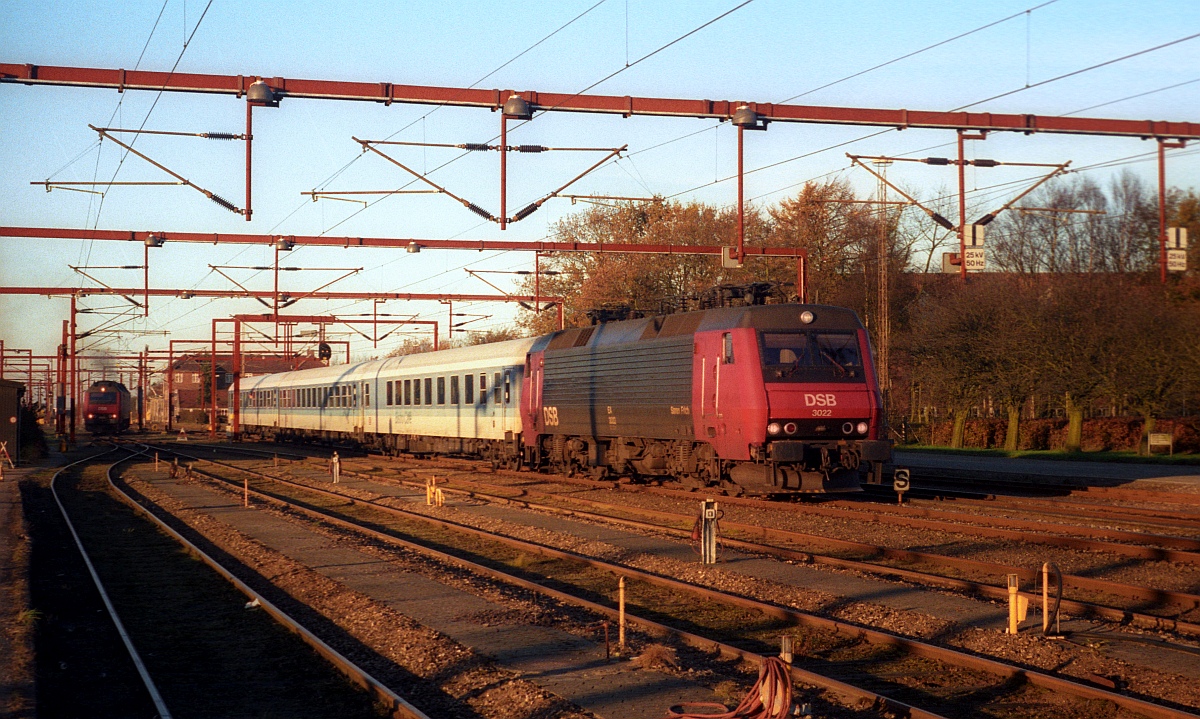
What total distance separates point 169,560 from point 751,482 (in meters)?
9.43

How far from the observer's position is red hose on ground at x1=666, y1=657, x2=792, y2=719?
6.93 metres

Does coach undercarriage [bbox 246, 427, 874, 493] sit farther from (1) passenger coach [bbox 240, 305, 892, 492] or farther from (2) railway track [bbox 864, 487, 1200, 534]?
(2) railway track [bbox 864, 487, 1200, 534]

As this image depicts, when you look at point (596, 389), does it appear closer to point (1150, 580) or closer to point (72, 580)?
point (72, 580)

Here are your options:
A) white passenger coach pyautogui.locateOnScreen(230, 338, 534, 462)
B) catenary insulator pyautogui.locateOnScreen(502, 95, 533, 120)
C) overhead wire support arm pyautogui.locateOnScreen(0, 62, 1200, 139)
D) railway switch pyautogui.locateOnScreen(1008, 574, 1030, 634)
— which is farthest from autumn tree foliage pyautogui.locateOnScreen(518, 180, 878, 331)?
railway switch pyautogui.locateOnScreen(1008, 574, 1030, 634)

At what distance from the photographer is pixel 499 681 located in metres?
8.57

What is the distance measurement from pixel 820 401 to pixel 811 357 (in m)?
0.81

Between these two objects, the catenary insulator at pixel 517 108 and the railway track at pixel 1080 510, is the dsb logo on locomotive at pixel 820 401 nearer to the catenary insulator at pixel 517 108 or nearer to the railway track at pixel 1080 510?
the railway track at pixel 1080 510

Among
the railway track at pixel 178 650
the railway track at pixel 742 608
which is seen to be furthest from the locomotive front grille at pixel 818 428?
the railway track at pixel 178 650

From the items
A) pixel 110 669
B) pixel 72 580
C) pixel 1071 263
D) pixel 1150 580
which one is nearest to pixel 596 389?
pixel 72 580

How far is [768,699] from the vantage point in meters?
7.01

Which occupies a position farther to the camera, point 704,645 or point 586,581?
point 586,581

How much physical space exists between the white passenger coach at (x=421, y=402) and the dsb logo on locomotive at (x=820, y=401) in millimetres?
11862

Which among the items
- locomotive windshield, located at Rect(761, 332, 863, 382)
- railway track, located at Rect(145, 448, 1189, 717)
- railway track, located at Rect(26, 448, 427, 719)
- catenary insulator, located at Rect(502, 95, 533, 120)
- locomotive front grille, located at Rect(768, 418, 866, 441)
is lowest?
railway track, located at Rect(26, 448, 427, 719)

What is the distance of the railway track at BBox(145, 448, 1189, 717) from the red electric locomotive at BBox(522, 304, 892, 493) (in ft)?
15.4
